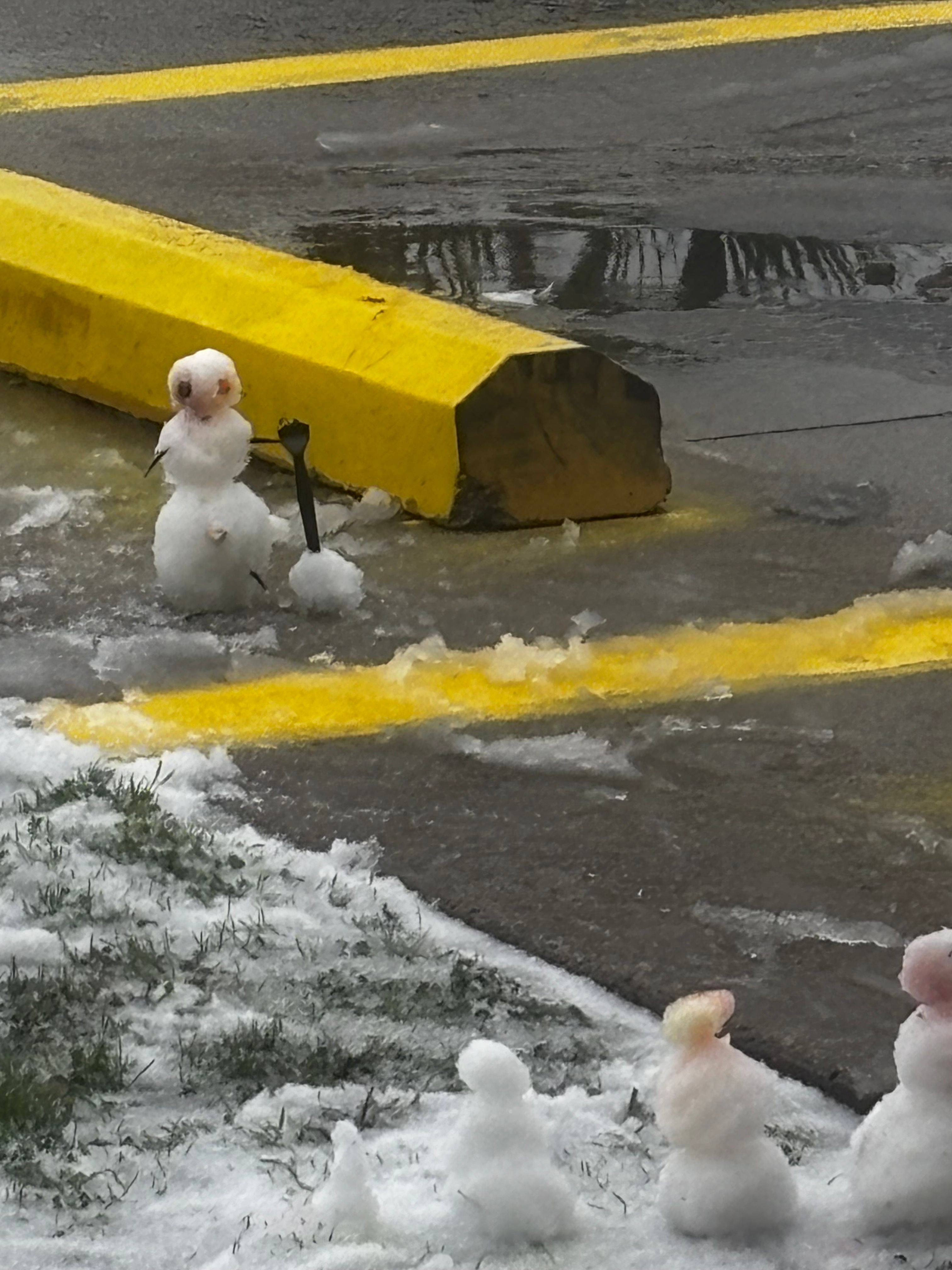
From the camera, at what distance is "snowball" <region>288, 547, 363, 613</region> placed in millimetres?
4246

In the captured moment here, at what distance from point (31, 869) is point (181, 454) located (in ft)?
3.57

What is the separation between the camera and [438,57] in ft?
30.3

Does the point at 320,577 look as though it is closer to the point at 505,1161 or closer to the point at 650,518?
the point at 650,518

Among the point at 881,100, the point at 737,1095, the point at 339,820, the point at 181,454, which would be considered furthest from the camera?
the point at 881,100

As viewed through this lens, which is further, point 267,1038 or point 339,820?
point 339,820

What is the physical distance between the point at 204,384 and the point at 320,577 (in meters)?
0.48

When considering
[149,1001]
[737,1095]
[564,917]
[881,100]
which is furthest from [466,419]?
[881,100]

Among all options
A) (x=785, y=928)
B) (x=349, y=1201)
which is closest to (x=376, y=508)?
(x=785, y=928)

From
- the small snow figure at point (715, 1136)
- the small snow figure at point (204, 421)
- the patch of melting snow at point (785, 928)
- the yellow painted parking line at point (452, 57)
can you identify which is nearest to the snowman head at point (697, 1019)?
the small snow figure at point (715, 1136)

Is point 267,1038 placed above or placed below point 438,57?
below

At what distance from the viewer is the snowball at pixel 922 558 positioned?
444 centimetres

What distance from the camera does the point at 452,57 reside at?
30.4ft

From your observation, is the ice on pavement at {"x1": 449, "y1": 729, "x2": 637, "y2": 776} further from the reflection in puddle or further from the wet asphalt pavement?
the reflection in puddle

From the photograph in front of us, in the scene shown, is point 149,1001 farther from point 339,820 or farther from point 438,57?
point 438,57
